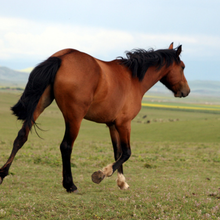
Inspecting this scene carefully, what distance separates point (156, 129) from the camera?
3506 cm

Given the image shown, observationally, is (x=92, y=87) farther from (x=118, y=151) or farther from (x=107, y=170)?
(x=118, y=151)

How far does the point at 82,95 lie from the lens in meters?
6.22

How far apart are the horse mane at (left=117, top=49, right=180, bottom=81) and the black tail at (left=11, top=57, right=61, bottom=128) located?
2.05 meters

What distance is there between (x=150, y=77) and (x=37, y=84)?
10.7 feet

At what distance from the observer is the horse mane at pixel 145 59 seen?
7666mm

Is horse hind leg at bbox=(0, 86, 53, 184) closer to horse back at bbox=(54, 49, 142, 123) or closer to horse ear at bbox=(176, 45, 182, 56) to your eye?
horse back at bbox=(54, 49, 142, 123)

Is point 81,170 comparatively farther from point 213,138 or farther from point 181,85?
point 213,138

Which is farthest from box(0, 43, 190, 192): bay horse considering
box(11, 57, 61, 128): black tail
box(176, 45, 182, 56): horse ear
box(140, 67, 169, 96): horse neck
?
box(176, 45, 182, 56): horse ear

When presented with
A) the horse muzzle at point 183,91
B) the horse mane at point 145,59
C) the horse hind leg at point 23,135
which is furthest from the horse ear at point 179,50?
the horse hind leg at point 23,135

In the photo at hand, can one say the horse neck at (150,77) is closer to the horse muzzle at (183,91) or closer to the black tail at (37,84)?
the horse muzzle at (183,91)

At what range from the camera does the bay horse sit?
20.4 feet

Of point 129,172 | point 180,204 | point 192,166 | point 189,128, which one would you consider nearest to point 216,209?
point 180,204

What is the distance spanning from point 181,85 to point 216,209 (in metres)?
3.75

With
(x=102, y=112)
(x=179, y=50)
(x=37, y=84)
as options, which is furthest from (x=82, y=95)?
(x=179, y=50)
